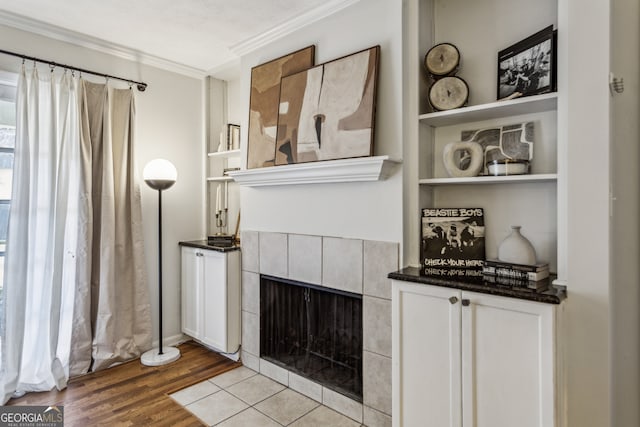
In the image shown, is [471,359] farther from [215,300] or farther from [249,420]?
[215,300]

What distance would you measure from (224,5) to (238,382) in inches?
102

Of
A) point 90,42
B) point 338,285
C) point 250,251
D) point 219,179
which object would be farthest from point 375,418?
point 90,42

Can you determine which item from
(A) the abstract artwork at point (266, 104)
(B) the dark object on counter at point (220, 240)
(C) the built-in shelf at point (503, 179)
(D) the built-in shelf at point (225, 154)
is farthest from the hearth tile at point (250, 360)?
(C) the built-in shelf at point (503, 179)

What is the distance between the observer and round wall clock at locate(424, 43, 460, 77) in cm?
194

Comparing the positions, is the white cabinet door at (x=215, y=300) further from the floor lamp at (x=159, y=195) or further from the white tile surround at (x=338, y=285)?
the floor lamp at (x=159, y=195)

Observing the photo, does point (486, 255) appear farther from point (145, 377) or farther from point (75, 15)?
point (75, 15)

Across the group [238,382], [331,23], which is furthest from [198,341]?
[331,23]

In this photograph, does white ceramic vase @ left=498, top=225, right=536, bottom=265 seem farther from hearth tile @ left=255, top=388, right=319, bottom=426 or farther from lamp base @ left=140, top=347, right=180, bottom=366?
lamp base @ left=140, top=347, right=180, bottom=366

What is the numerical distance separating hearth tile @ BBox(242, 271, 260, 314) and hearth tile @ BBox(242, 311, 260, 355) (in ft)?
0.16

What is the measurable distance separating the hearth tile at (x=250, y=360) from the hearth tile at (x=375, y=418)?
1.02m

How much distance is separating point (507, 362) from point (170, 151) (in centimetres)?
309

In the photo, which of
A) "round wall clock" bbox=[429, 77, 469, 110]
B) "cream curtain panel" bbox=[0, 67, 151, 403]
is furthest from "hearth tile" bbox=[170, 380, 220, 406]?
"round wall clock" bbox=[429, 77, 469, 110]

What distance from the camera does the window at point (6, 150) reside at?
2.53 meters

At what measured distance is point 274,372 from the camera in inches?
106
